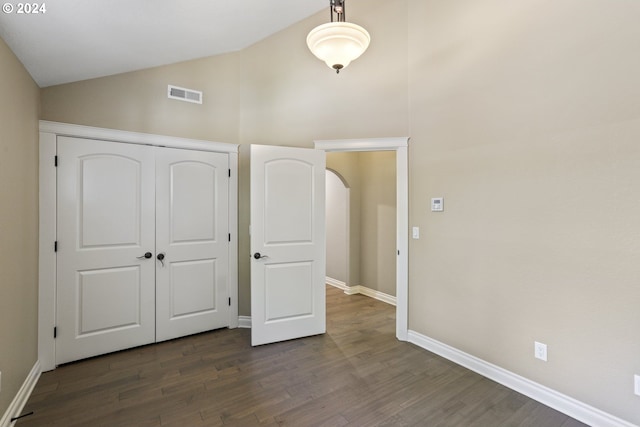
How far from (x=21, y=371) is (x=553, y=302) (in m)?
3.92

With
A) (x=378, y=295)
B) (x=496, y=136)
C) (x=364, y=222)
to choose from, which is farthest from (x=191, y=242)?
(x=496, y=136)

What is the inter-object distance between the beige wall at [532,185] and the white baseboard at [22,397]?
3269 mm

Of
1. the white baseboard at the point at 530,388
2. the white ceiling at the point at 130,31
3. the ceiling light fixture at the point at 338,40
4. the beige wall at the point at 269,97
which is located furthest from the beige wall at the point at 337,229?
the ceiling light fixture at the point at 338,40

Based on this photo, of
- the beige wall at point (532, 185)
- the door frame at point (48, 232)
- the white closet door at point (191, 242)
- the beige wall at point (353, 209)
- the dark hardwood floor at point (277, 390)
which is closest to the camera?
the beige wall at point (532, 185)

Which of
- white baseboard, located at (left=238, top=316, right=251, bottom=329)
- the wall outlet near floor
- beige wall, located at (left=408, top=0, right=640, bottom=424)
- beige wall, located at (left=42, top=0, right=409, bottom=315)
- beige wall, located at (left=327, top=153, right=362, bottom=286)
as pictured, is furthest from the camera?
beige wall, located at (left=327, top=153, right=362, bottom=286)

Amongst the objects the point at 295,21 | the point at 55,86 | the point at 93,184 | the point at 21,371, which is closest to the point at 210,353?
the point at 21,371

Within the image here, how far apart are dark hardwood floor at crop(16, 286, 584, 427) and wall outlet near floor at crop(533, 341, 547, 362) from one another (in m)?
0.33

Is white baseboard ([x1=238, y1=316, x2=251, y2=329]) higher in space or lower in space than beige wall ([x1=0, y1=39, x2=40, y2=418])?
lower

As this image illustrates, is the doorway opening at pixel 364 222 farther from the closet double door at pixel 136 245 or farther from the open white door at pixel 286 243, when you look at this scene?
the closet double door at pixel 136 245

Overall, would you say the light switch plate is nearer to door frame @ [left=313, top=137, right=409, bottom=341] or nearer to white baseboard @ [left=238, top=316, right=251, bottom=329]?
door frame @ [left=313, top=137, right=409, bottom=341]

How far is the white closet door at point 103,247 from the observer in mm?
2678

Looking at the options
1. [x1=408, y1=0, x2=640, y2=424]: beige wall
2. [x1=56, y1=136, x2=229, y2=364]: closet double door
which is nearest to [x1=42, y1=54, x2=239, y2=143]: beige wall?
[x1=56, y1=136, x2=229, y2=364]: closet double door

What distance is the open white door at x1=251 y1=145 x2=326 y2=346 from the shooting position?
307 cm

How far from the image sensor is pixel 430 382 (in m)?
2.43
